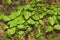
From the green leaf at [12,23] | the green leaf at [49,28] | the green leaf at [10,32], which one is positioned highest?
the green leaf at [12,23]

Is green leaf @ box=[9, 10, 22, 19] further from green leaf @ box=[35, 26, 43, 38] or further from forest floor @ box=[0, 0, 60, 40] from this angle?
green leaf @ box=[35, 26, 43, 38]

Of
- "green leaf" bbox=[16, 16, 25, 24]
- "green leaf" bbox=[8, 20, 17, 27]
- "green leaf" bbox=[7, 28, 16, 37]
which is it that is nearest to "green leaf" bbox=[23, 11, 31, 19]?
"green leaf" bbox=[16, 16, 25, 24]

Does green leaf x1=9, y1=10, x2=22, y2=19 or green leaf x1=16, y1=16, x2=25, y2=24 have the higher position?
green leaf x1=9, y1=10, x2=22, y2=19

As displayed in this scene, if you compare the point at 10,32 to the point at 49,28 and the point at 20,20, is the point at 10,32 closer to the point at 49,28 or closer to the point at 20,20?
the point at 20,20

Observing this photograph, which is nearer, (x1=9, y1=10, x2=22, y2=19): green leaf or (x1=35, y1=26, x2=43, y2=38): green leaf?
(x1=35, y1=26, x2=43, y2=38): green leaf

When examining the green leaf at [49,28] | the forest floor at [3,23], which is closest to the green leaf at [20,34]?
the forest floor at [3,23]

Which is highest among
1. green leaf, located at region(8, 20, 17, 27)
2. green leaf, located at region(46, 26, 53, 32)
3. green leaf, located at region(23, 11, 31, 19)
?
green leaf, located at region(23, 11, 31, 19)

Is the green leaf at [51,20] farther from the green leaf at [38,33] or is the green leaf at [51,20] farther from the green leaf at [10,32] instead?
the green leaf at [10,32]

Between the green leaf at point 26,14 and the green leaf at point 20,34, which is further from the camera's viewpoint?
the green leaf at point 26,14

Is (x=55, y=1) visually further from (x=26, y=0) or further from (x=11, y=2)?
(x=11, y=2)

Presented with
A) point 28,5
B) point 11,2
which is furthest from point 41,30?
point 11,2

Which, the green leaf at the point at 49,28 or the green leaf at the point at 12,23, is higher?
the green leaf at the point at 12,23
